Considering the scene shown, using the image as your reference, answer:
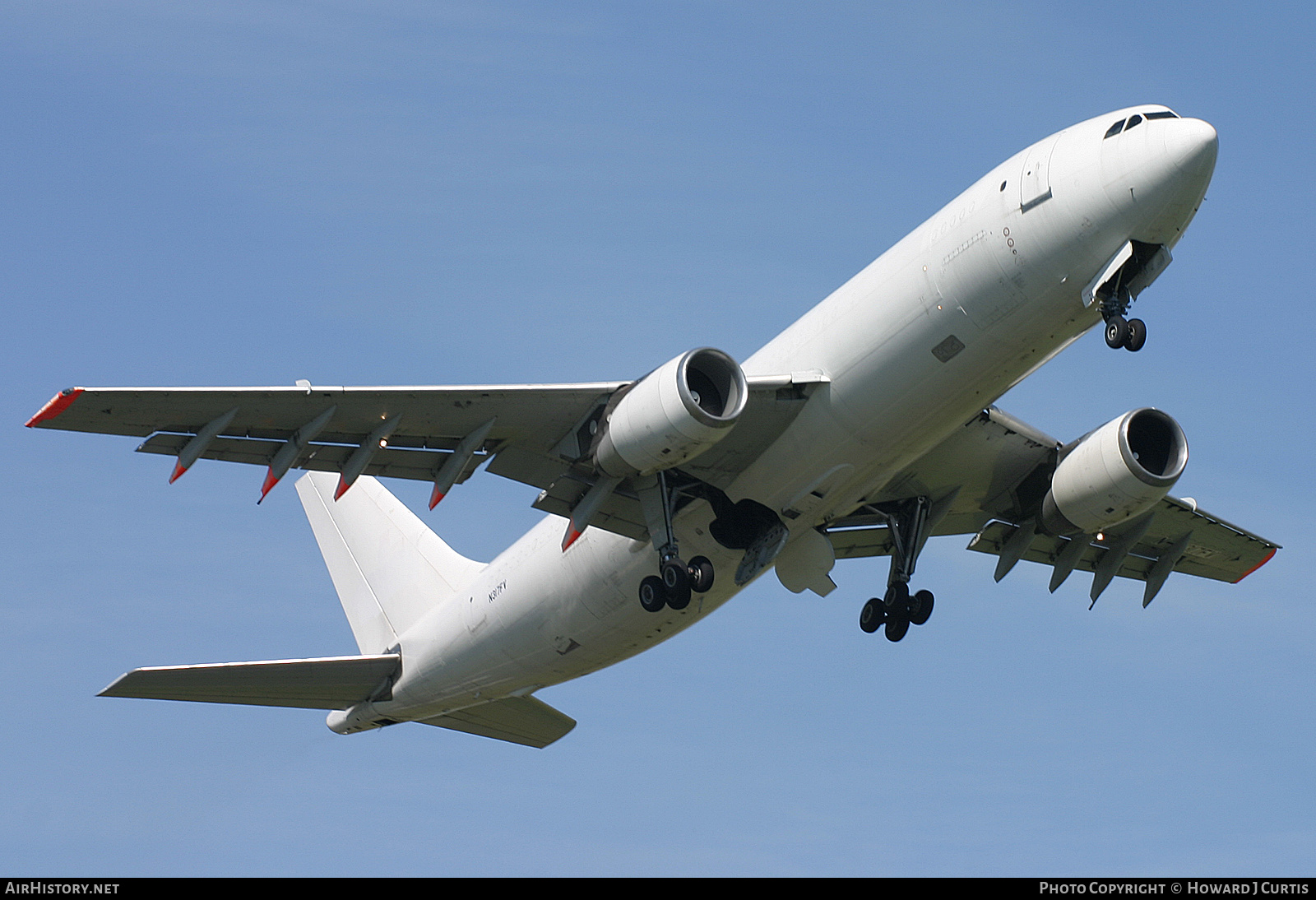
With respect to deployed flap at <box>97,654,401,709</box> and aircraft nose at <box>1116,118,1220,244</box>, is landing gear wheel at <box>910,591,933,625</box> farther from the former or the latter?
deployed flap at <box>97,654,401,709</box>

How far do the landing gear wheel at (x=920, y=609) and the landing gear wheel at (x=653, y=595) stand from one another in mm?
4971

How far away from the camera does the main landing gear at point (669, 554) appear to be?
25.0 meters

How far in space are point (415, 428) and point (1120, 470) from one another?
1160 centimetres

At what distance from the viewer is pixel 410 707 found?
101ft

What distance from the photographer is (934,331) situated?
73.9 feet

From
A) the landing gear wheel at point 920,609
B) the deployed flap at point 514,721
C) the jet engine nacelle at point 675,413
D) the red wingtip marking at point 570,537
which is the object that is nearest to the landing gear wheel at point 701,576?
the red wingtip marking at point 570,537

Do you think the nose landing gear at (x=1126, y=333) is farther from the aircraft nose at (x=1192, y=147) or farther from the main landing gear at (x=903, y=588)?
the main landing gear at (x=903, y=588)

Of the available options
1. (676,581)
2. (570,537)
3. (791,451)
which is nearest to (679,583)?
(676,581)

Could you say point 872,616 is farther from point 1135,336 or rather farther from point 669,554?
point 1135,336

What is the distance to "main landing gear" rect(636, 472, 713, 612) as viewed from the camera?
2497 centimetres

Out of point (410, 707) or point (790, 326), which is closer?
point (790, 326)
